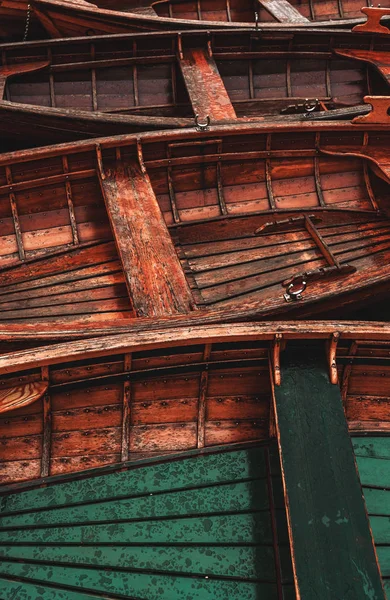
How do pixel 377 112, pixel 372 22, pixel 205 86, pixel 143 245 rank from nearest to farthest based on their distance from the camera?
pixel 143 245
pixel 377 112
pixel 205 86
pixel 372 22

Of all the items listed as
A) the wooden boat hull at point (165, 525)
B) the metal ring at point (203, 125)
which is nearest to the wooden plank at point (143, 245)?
the metal ring at point (203, 125)

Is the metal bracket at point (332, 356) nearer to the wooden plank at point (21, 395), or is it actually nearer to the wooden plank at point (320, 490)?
the wooden plank at point (320, 490)

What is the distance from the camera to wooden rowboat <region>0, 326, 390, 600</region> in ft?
11.9

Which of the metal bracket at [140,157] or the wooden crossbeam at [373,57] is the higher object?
the wooden crossbeam at [373,57]

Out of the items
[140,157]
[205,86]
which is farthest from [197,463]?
[205,86]

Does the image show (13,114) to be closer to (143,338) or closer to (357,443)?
(143,338)

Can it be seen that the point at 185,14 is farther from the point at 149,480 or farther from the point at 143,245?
the point at 149,480

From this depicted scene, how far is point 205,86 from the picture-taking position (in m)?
8.30

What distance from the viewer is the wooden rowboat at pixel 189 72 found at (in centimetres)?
877

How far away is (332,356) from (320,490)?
1.08 metres

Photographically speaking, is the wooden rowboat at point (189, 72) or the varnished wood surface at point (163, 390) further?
the wooden rowboat at point (189, 72)

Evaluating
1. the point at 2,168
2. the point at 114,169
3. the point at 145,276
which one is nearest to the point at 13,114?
the point at 2,168

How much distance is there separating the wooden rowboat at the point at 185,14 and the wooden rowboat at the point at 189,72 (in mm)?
474

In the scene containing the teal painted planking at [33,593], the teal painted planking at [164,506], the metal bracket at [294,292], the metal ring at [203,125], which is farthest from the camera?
the metal ring at [203,125]
